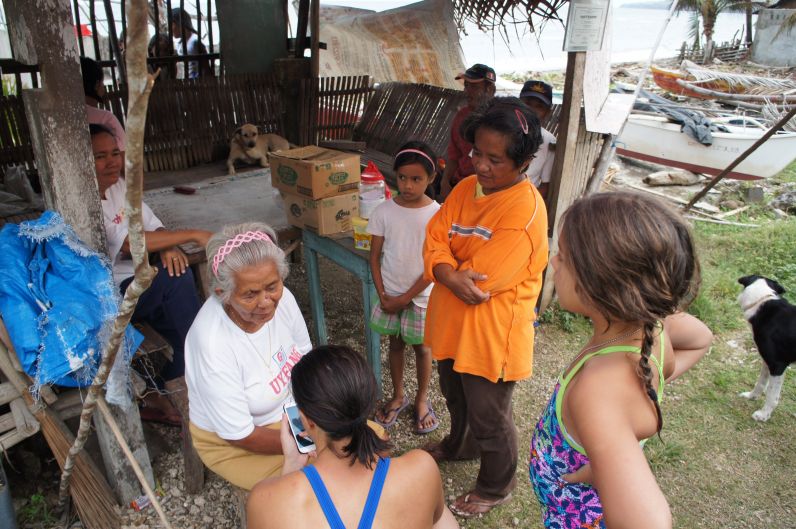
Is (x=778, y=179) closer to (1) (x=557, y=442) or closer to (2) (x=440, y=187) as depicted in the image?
(2) (x=440, y=187)

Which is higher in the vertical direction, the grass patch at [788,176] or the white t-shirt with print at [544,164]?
the white t-shirt with print at [544,164]

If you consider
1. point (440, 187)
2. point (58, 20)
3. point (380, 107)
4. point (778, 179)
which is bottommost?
point (778, 179)

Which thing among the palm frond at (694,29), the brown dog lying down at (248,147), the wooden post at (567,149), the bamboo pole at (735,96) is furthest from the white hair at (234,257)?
the palm frond at (694,29)

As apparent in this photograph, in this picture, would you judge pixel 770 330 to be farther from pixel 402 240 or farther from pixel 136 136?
pixel 136 136

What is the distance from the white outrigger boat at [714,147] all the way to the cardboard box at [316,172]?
7.72 m

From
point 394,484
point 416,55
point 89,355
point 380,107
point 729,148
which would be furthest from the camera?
point 729,148

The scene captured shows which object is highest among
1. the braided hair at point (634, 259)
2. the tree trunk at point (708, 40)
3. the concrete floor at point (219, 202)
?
the tree trunk at point (708, 40)

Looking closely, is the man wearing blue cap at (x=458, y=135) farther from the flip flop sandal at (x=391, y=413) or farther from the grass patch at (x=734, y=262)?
the grass patch at (x=734, y=262)

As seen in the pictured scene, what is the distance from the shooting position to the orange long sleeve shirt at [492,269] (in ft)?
7.94

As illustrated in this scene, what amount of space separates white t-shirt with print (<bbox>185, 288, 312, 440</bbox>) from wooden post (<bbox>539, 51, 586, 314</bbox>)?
243 cm

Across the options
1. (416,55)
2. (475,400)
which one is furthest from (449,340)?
(416,55)

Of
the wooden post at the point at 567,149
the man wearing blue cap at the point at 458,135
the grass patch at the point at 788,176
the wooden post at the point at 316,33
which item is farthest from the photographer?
the grass patch at the point at 788,176

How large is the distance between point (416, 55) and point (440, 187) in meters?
2.68

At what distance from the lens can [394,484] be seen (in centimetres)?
152
